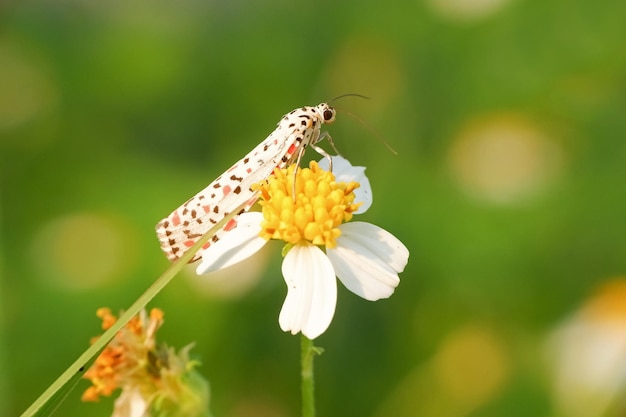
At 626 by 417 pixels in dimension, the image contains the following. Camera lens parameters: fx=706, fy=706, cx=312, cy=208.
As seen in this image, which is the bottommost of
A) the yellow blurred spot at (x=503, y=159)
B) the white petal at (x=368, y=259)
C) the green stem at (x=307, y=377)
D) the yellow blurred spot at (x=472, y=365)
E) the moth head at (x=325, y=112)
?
the green stem at (x=307, y=377)

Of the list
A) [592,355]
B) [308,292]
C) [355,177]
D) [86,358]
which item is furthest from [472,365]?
[86,358]

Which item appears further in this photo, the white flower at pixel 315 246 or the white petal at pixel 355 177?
the white petal at pixel 355 177

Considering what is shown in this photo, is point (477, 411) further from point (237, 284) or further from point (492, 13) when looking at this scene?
point (492, 13)

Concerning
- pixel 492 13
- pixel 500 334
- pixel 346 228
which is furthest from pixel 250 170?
pixel 492 13

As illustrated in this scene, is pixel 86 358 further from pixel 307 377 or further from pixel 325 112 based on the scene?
pixel 325 112

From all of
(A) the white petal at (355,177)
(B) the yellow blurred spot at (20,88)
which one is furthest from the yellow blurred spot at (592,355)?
(B) the yellow blurred spot at (20,88)

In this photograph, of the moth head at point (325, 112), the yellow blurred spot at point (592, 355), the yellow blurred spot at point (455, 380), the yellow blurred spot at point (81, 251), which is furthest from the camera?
the yellow blurred spot at point (81, 251)

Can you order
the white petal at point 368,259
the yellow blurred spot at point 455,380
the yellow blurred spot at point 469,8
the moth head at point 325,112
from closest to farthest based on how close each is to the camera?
the white petal at point 368,259, the moth head at point 325,112, the yellow blurred spot at point 455,380, the yellow blurred spot at point 469,8

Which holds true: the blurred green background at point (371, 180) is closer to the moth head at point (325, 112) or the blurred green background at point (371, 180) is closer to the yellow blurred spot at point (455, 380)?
the yellow blurred spot at point (455, 380)
